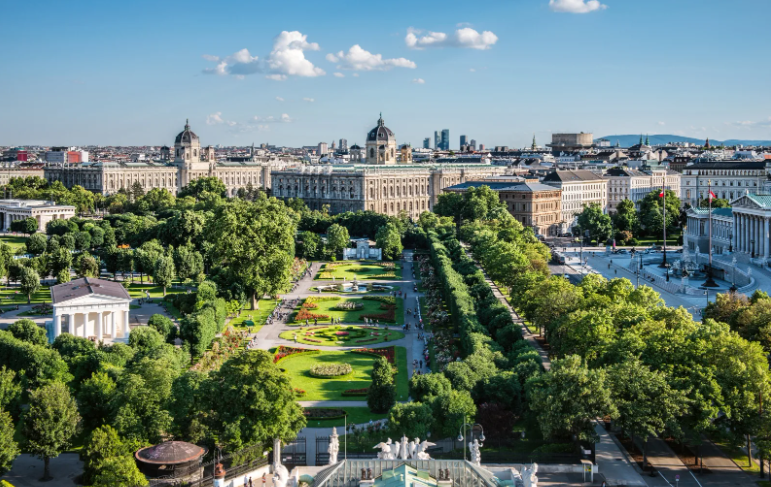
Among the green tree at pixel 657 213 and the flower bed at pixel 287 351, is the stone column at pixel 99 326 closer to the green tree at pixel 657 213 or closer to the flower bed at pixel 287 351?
the flower bed at pixel 287 351

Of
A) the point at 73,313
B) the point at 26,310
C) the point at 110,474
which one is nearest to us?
the point at 110,474

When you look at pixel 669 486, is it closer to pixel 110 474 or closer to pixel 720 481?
pixel 720 481

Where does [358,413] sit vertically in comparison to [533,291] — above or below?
below

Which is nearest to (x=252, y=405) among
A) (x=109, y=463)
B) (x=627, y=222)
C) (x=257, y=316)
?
(x=109, y=463)

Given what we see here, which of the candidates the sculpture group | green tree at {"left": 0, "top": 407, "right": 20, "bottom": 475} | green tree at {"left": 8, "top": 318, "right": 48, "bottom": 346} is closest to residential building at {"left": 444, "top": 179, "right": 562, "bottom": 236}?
green tree at {"left": 8, "top": 318, "right": 48, "bottom": 346}

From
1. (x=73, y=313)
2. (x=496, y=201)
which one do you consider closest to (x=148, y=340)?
(x=73, y=313)

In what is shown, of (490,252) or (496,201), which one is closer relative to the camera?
(490,252)

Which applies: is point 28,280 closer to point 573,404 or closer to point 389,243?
point 389,243
